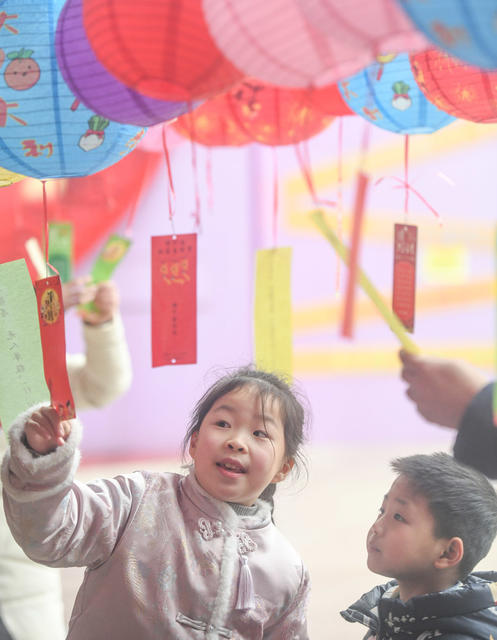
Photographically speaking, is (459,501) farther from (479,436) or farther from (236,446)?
(236,446)

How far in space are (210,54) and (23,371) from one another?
0.47m

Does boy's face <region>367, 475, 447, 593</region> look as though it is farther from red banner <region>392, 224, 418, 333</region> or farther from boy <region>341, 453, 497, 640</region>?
red banner <region>392, 224, 418, 333</region>

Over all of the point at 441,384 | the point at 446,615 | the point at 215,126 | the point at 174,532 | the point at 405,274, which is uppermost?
the point at 215,126

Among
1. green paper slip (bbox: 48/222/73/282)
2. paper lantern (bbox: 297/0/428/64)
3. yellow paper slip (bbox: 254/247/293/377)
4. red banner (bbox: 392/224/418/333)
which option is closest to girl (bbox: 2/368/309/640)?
yellow paper slip (bbox: 254/247/293/377)

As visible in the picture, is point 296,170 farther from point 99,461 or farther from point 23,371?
point 23,371

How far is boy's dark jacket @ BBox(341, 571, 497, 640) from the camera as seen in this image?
42.3 inches

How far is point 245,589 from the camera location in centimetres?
→ 106

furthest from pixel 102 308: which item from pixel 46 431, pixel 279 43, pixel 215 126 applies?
pixel 279 43

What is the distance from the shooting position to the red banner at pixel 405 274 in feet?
3.59

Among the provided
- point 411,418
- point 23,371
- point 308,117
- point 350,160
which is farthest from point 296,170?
point 23,371

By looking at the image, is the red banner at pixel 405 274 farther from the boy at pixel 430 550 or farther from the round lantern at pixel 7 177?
the round lantern at pixel 7 177

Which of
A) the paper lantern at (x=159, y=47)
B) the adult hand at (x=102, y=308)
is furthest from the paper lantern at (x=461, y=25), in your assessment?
the adult hand at (x=102, y=308)

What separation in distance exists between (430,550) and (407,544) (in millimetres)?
35

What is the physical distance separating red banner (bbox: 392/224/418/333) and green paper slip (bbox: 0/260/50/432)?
477mm
